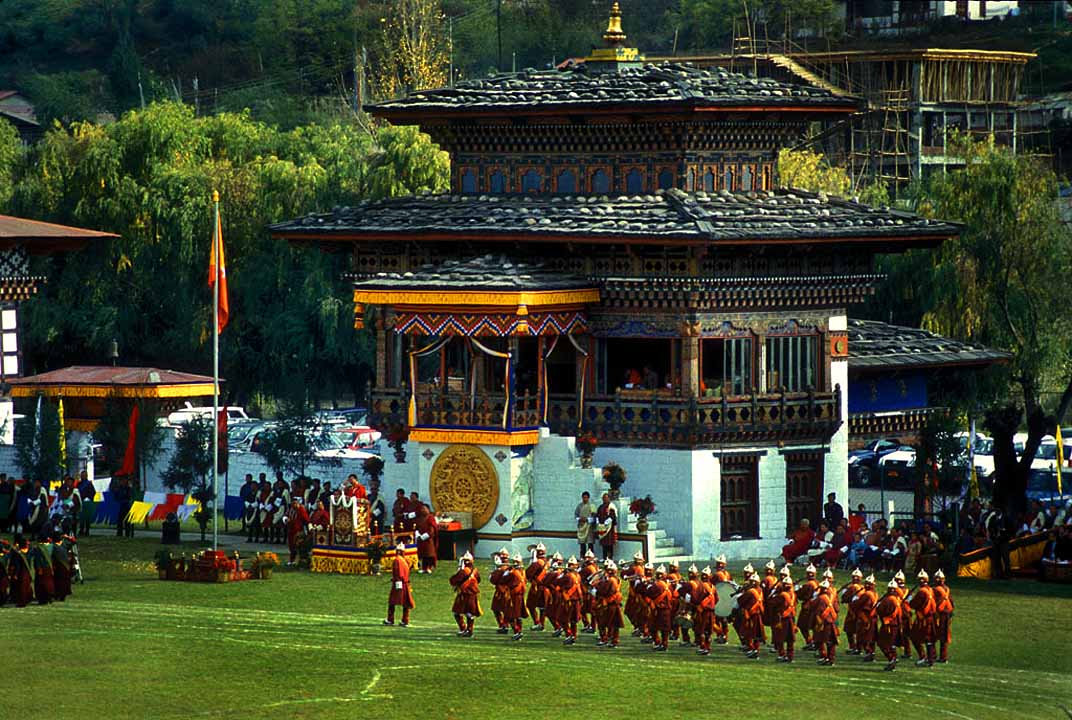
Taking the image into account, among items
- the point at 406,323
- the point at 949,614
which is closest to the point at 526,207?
the point at 406,323

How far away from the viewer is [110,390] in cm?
7362

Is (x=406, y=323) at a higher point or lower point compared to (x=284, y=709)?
higher

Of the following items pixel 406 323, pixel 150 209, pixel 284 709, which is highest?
pixel 150 209

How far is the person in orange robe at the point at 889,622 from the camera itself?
4822cm

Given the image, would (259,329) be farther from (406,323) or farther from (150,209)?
(406,323)

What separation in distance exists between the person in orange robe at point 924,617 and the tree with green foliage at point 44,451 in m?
28.0

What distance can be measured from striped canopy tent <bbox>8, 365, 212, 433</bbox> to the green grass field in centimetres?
1804

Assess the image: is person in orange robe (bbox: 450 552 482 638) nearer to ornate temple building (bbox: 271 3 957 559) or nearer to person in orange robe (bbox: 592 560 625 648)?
person in orange robe (bbox: 592 560 625 648)

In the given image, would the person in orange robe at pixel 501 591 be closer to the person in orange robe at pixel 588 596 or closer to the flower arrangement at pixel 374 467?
the person in orange robe at pixel 588 596

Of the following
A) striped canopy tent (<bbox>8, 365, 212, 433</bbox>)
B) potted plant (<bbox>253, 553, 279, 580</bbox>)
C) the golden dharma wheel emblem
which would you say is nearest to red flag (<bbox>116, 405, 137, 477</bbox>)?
striped canopy tent (<bbox>8, 365, 212, 433</bbox>)

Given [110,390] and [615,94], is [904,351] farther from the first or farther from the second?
[110,390]

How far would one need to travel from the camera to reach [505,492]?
61.5 metres

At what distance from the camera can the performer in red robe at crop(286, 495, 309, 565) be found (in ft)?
196

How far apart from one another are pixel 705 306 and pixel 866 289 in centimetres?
487
